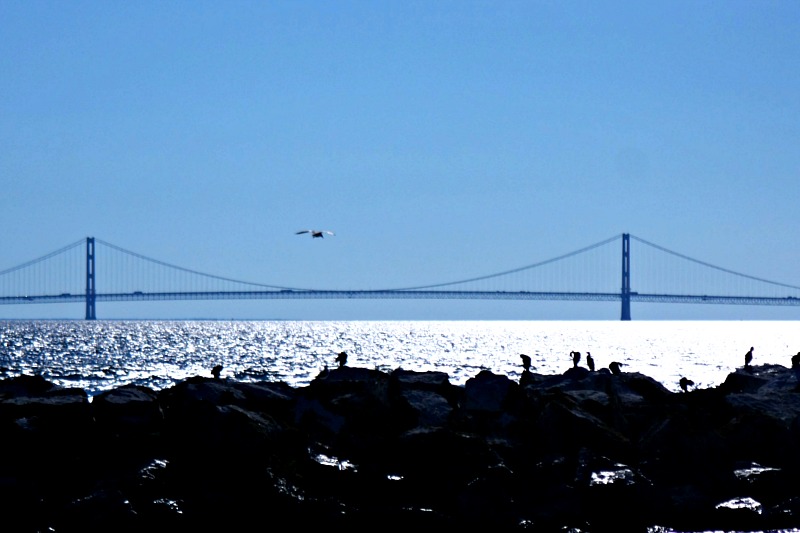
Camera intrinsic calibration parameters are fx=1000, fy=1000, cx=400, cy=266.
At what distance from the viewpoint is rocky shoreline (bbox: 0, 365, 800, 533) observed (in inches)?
449

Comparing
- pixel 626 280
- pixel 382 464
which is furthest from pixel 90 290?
pixel 382 464

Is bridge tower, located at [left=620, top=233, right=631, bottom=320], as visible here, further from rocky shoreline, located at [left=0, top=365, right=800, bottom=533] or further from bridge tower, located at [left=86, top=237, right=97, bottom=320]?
rocky shoreline, located at [left=0, top=365, right=800, bottom=533]

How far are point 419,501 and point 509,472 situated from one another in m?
1.20

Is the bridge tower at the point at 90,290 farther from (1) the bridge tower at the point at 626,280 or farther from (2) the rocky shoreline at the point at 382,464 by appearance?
(2) the rocky shoreline at the point at 382,464

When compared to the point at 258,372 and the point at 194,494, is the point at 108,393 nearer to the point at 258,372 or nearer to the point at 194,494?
the point at 194,494

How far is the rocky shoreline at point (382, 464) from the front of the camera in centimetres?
1141

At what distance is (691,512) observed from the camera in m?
11.9

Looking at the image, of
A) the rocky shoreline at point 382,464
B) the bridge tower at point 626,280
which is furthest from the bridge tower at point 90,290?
the rocky shoreline at point 382,464

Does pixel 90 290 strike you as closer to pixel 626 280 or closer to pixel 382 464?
pixel 626 280

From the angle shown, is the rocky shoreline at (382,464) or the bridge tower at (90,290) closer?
the rocky shoreline at (382,464)

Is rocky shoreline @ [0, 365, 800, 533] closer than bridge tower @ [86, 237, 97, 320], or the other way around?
rocky shoreline @ [0, 365, 800, 533]

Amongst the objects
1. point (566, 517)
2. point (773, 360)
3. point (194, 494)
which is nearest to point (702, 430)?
point (566, 517)

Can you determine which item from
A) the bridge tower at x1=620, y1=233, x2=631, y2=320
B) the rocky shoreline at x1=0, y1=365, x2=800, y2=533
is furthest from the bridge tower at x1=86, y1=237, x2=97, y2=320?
the rocky shoreline at x1=0, y1=365, x2=800, y2=533

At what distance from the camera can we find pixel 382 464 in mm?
12539
